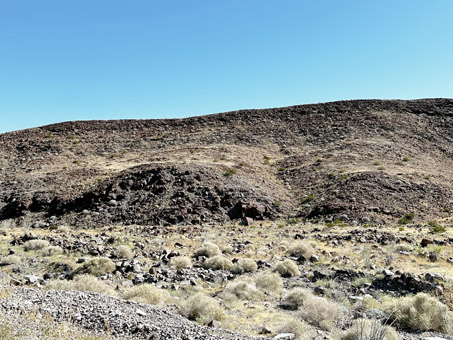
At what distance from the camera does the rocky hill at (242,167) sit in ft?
71.0

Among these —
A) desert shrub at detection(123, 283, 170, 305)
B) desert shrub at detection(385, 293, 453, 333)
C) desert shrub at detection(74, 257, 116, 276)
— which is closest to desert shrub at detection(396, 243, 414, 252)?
desert shrub at detection(385, 293, 453, 333)

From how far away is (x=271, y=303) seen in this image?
834 cm

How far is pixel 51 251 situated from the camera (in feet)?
39.9

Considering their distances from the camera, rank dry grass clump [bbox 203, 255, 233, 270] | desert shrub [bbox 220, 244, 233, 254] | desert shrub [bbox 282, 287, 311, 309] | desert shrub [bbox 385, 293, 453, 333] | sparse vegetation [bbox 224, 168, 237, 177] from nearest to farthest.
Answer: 1. desert shrub [bbox 385, 293, 453, 333]
2. desert shrub [bbox 282, 287, 311, 309]
3. dry grass clump [bbox 203, 255, 233, 270]
4. desert shrub [bbox 220, 244, 233, 254]
5. sparse vegetation [bbox 224, 168, 237, 177]

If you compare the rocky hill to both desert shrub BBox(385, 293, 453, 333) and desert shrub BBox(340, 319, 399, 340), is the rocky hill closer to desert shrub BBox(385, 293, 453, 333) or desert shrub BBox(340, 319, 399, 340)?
desert shrub BBox(385, 293, 453, 333)

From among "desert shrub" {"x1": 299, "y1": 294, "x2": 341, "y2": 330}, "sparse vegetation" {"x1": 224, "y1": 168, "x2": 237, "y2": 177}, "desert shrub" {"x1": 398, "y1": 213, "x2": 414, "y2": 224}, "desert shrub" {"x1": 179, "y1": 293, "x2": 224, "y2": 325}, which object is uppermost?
"sparse vegetation" {"x1": 224, "y1": 168, "x2": 237, "y2": 177}

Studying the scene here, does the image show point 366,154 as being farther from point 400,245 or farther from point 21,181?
point 21,181

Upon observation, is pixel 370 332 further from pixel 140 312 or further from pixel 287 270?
pixel 287 270

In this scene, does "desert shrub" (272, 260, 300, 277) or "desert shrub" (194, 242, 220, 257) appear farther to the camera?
"desert shrub" (194, 242, 220, 257)

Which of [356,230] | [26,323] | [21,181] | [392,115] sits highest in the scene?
[392,115]

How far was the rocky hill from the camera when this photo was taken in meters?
21.7

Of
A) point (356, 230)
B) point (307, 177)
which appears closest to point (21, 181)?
point (307, 177)

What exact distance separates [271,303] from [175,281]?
2792 millimetres

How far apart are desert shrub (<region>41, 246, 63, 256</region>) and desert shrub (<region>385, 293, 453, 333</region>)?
34.7ft
